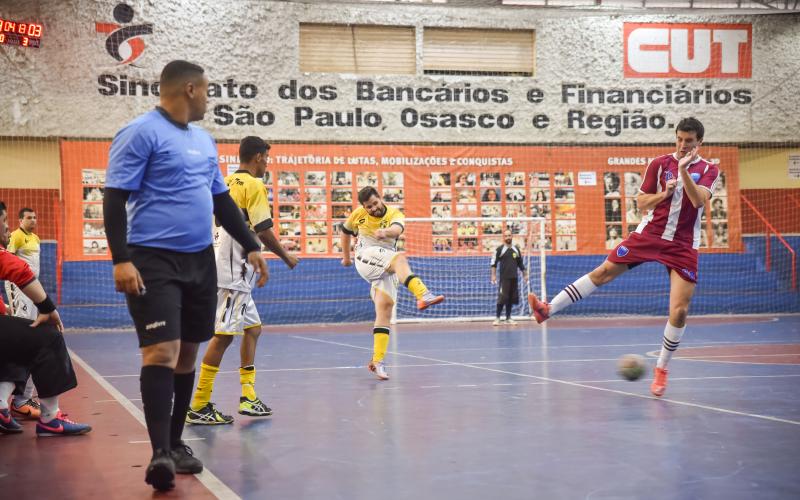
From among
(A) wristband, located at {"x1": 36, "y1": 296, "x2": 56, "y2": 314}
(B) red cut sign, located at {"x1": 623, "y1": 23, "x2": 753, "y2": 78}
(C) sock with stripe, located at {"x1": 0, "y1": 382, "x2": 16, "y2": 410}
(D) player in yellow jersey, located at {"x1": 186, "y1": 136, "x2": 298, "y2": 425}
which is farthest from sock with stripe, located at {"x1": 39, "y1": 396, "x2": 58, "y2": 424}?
(B) red cut sign, located at {"x1": 623, "y1": 23, "x2": 753, "y2": 78}

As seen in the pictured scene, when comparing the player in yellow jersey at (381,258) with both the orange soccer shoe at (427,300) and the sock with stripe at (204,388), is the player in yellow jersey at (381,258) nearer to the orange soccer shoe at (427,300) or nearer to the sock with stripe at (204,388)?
the orange soccer shoe at (427,300)

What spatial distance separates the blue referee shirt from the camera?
4566 mm

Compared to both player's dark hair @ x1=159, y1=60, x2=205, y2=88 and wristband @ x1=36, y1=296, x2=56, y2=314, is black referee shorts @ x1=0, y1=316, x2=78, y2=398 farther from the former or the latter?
player's dark hair @ x1=159, y1=60, x2=205, y2=88

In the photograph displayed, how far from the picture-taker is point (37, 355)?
6258mm

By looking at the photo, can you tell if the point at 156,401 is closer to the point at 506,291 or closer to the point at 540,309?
the point at 540,309

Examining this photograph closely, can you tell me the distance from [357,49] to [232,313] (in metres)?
17.1

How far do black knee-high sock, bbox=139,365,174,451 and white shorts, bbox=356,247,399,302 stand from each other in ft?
18.7

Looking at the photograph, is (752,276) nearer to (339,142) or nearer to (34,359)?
(339,142)

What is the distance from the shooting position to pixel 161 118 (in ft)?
15.6

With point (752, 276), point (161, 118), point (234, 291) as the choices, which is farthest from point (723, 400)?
point (752, 276)

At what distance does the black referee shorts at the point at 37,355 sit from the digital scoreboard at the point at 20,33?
1611cm

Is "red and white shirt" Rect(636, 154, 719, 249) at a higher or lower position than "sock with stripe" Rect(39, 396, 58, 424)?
higher

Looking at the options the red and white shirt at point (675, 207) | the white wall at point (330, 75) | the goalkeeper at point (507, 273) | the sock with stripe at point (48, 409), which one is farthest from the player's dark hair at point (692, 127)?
the white wall at point (330, 75)

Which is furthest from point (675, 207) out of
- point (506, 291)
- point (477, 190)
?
point (477, 190)
